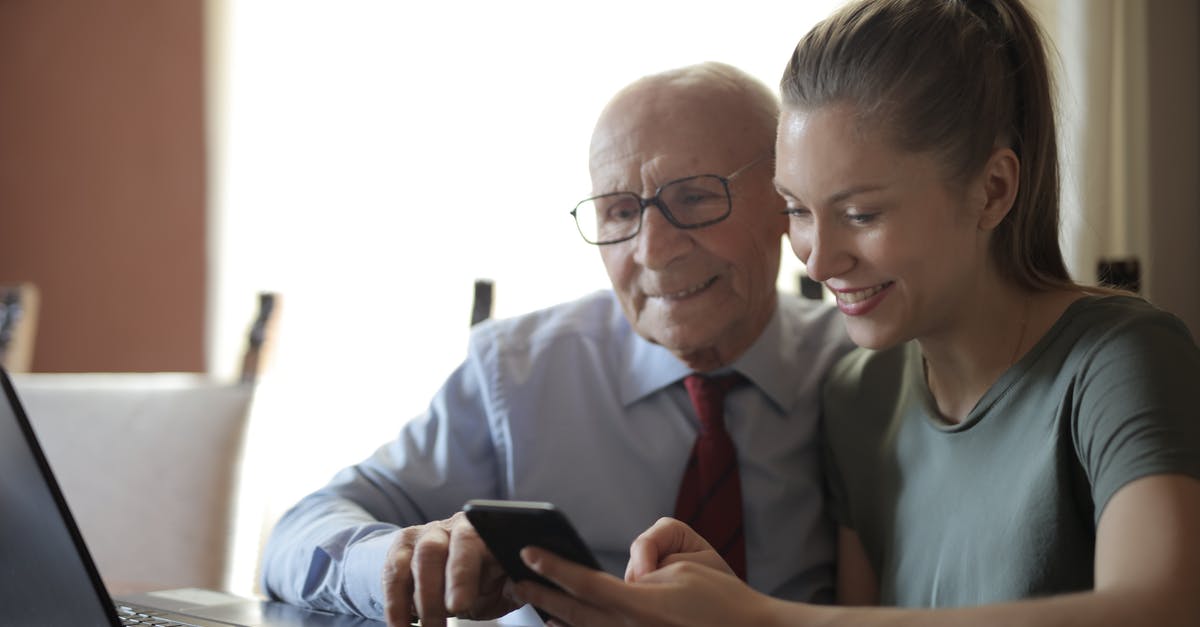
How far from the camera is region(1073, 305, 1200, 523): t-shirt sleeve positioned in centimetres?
88

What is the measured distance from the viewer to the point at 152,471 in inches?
77.2

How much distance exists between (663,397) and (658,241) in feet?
0.80

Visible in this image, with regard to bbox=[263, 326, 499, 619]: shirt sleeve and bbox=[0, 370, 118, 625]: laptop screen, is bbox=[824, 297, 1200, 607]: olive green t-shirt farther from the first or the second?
bbox=[0, 370, 118, 625]: laptop screen

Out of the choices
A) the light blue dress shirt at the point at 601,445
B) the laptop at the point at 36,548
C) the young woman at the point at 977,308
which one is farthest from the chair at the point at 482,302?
the laptop at the point at 36,548

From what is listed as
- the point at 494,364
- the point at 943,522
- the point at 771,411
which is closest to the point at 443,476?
the point at 494,364

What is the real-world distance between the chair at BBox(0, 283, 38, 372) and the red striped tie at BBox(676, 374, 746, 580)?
5.61 feet

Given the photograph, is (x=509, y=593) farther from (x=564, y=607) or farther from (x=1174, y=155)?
(x=1174, y=155)

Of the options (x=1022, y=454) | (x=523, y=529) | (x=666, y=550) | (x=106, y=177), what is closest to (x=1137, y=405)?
(x=1022, y=454)

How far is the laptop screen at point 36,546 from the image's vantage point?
0.90m

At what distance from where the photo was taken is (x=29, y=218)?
3.98 m

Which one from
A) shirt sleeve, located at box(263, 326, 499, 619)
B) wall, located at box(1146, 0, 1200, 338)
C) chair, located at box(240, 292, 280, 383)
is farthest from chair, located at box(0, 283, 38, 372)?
wall, located at box(1146, 0, 1200, 338)

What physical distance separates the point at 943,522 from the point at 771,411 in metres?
0.35

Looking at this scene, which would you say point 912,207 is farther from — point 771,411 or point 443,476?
point 443,476

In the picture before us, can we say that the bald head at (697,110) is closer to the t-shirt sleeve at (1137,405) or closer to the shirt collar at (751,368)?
the shirt collar at (751,368)
